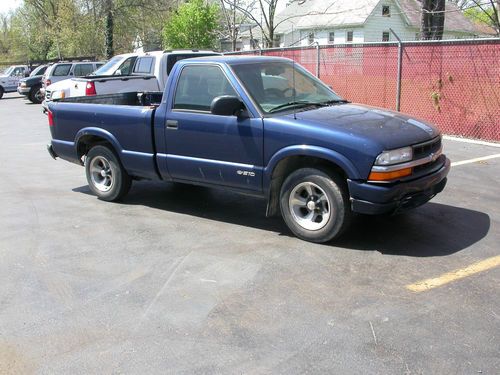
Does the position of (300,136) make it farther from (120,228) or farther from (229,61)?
(120,228)

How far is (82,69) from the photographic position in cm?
2473

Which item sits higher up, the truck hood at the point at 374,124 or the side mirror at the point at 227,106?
the side mirror at the point at 227,106

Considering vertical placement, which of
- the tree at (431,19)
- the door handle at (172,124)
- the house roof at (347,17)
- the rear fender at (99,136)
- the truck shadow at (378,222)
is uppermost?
the house roof at (347,17)

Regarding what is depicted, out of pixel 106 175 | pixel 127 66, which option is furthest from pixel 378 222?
pixel 127 66

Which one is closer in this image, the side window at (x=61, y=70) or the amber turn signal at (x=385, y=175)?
the amber turn signal at (x=385, y=175)

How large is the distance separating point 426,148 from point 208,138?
88.1 inches

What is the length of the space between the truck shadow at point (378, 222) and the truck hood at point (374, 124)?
1.00 meters

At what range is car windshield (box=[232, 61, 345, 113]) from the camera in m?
5.74

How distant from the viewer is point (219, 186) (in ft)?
19.7

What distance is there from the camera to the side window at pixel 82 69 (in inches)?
960

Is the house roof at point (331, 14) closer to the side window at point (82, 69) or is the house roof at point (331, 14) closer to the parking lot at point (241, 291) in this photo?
the side window at point (82, 69)

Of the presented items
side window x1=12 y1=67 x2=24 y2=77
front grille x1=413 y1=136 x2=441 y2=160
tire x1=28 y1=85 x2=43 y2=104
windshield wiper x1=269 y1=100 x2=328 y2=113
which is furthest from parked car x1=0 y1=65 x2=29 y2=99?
front grille x1=413 y1=136 x2=441 y2=160

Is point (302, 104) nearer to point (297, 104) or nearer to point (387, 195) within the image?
point (297, 104)

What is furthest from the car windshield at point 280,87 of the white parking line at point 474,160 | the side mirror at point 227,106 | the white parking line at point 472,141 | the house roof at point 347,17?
the house roof at point 347,17
